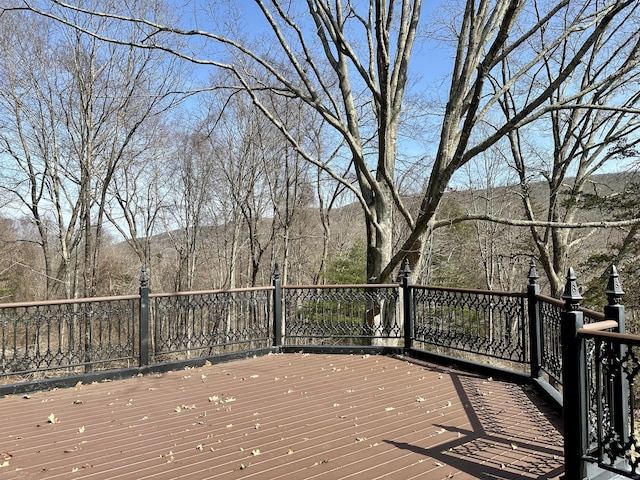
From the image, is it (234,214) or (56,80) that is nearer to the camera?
(56,80)

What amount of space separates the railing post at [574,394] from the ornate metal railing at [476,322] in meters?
2.46

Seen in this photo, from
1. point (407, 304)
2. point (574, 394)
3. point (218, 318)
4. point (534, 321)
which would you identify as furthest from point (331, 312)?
point (574, 394)

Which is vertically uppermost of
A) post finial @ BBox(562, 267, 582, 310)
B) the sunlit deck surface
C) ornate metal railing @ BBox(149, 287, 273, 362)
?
→ post finial @ BBox(562, 267, 582, 310)

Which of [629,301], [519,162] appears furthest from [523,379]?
[519,162]

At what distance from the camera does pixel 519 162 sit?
13.8 meters

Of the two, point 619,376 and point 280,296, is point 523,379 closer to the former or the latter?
point 619,376

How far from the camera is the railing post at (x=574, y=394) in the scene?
2.59 meters

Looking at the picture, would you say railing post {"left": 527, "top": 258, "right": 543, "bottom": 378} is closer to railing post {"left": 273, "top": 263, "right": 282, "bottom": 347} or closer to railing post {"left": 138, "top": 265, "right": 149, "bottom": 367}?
railing post {"left": 273, "top": 263, "right": 282, "bottom": 347}

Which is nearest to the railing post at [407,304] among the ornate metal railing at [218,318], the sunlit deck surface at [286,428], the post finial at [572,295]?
the sunlit deck surface at [286,428]

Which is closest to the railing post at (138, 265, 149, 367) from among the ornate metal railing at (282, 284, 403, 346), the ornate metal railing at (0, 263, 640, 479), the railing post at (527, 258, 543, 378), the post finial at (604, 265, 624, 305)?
the ornate metal railing at (0, 263, 640, 479)

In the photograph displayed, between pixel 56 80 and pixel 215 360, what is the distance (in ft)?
38.2

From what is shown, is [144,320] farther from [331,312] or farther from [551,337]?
[551,337]

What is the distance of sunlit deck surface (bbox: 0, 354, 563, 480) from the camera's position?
10.1 ft

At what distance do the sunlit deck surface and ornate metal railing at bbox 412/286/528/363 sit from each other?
0.46 meters
